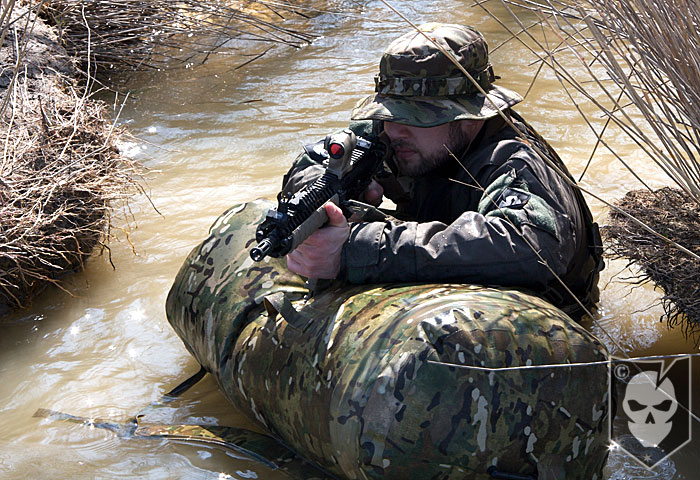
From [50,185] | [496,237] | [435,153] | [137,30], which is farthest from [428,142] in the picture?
[137,30]

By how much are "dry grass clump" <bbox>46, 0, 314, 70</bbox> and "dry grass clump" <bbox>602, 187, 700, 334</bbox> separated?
3.57 meters

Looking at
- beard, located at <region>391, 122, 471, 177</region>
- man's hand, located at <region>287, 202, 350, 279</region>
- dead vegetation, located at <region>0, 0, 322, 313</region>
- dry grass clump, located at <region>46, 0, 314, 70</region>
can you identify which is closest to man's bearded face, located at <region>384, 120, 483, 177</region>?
beard, located at <region>391, 122, 471, 177</region>

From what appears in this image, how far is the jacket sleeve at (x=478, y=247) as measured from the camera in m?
2.47

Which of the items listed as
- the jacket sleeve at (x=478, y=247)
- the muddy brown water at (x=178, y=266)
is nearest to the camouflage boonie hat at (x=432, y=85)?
the jacket sleeve at (x=478, y=247)

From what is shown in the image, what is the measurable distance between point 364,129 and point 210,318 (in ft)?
3.41

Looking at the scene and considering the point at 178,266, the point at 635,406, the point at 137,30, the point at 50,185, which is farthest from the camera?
the point at 137,30

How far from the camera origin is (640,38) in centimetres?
248

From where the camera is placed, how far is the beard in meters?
2.96

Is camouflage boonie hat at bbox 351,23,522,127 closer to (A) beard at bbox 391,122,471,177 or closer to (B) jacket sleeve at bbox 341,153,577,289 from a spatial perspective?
(A) beard at bbox 391,122,471,177

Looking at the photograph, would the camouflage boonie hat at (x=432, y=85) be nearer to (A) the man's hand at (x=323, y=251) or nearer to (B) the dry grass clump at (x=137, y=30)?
(A) the man's hand at (x=323, y=251)

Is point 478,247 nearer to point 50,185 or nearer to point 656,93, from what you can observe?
point 656,93

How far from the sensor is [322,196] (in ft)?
8.12

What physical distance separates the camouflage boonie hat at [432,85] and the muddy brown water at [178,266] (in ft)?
3.02

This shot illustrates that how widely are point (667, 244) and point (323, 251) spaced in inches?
47.4
